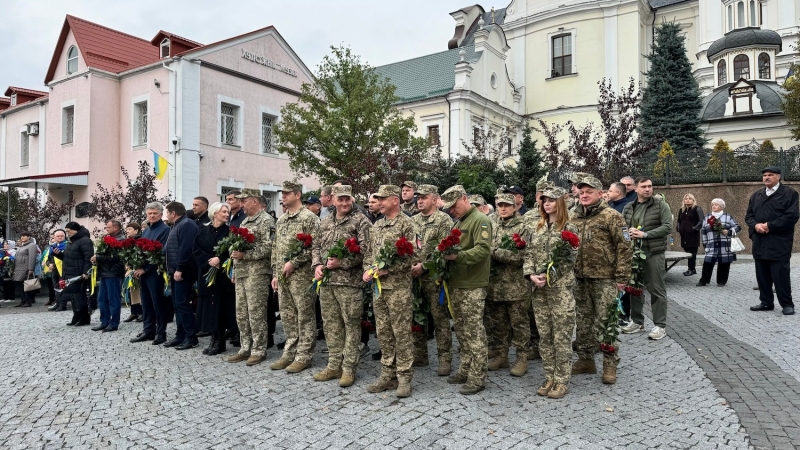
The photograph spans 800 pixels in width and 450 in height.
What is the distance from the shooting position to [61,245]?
1145cm

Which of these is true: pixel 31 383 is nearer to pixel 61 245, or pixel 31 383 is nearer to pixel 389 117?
pixel 61 245

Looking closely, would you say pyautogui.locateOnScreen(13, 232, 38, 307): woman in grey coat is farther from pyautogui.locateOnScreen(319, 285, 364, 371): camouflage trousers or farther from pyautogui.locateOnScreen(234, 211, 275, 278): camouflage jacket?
pyautogui.locateOnScreen(319, 285, 364, 371): camouflage trousers

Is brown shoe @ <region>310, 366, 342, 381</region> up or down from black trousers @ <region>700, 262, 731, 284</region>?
down

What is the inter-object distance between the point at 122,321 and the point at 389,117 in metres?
13.2

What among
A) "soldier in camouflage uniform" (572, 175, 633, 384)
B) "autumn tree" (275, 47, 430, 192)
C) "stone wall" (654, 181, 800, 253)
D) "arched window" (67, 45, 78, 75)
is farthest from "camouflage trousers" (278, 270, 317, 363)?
"arched window" (67, 45, 78, 75)

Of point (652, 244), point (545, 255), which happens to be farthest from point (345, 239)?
point (652, 244)

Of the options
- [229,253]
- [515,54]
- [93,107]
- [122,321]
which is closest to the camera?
[229,253]

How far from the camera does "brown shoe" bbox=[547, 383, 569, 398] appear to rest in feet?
17.2

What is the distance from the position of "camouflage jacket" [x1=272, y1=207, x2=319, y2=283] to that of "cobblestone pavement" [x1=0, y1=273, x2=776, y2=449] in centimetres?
119

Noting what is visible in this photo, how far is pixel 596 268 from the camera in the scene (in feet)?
18.9

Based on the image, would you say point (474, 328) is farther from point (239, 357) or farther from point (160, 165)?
point (160, 165)

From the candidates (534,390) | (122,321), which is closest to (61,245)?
(122,321)

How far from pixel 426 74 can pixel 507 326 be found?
109 feet

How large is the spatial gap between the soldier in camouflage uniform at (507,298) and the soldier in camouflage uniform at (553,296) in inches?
16.7
